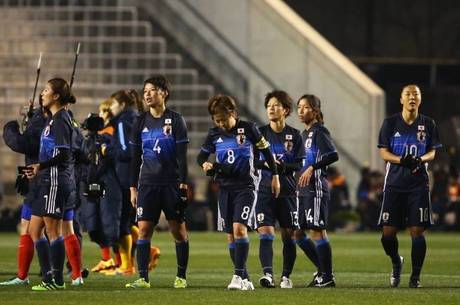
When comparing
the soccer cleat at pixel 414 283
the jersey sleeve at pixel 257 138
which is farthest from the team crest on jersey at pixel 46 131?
the soccer cleat at pixel 414 283

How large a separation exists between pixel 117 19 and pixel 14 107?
141 inches

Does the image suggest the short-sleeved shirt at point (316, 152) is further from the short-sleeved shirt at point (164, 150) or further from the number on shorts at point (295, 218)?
the short-sleeved shirt at point (164, 150)

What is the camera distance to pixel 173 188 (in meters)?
16.1

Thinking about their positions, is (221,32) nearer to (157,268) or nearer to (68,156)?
(157,268)

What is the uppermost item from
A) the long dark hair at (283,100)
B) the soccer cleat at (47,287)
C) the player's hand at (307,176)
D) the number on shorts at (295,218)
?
the long dark hair at (283,100)

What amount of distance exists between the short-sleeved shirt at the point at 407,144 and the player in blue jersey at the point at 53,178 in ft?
11.0

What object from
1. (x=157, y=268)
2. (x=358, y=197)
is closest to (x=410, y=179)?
(x=157, y=268)

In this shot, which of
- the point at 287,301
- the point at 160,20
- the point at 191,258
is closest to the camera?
the point at 287,301

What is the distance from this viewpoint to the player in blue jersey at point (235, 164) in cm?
1611

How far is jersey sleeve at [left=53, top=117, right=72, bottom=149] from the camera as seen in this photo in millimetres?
15602

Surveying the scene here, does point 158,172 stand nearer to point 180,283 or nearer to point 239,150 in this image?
point 239,150

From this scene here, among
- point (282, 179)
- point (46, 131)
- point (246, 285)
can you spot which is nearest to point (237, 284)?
point (246, 285)

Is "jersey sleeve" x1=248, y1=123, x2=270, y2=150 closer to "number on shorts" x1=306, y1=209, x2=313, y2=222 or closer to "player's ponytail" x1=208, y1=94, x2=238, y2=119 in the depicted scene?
"player's ponytail" x1=208, y1=94, x2=238, y2=119

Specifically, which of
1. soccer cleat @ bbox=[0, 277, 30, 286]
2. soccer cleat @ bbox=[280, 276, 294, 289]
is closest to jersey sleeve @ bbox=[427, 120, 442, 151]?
soccer cleat @ bbox=[280, 276, 294, 289]
